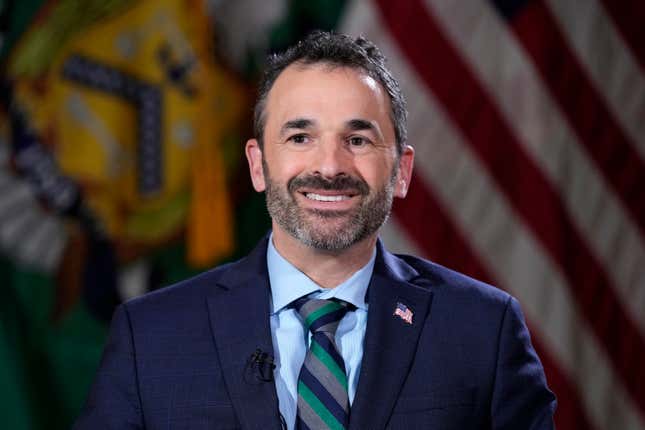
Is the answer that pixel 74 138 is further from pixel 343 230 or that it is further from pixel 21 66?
pixel 343 230

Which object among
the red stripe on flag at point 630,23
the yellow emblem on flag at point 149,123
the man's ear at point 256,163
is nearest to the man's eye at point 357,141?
the man's ear at point 256,163

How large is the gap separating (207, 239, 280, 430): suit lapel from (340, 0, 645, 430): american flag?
86.2 inches

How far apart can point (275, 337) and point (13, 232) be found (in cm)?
221

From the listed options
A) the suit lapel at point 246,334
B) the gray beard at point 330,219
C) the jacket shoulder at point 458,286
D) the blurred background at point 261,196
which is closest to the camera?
the suit lapel at point 246,334

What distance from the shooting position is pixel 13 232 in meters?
3.99

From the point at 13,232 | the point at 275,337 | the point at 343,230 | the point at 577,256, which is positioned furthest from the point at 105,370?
the point at 577,256

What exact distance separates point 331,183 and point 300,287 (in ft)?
0.81

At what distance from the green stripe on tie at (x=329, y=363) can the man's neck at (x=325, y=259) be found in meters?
0.18

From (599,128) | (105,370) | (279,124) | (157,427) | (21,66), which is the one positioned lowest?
(599,128)

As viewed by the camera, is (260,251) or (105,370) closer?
(105,370)

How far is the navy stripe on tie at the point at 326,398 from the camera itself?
197 centimetres

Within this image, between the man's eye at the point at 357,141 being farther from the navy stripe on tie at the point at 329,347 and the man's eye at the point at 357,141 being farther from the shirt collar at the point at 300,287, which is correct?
the navy stripe on tie at the point at 329,347

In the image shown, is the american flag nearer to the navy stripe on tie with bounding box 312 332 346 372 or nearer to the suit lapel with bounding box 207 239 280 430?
the suit lapel with bounding box 207 239 280 430

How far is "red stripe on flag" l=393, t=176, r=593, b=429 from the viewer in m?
4.29
